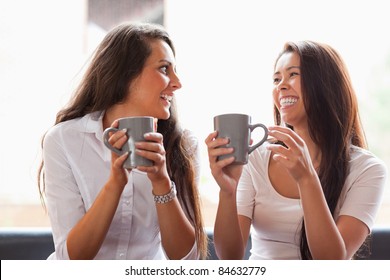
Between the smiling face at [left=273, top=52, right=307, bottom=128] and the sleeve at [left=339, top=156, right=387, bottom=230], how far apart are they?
20 centimetres

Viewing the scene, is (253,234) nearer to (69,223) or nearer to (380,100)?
(69,223)

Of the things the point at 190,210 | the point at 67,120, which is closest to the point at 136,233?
the point at 190,210

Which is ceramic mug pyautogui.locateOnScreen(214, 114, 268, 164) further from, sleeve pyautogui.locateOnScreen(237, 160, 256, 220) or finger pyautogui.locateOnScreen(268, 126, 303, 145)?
sleeve pyautogui.locateOnScreen(237, 160, 256, 220)

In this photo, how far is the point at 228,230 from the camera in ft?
3.67

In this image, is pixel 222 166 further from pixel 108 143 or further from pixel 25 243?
pixel 25 243

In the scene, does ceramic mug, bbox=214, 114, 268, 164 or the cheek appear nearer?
ceramic mug, bbox=214, 114, 268, 164

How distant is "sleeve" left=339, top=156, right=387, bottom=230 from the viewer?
3.89ft

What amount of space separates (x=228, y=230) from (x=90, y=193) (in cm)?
34

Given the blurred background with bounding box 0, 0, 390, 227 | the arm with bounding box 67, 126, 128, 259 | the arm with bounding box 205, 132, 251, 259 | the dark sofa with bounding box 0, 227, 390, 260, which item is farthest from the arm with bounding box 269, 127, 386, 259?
the blurred background with bounding box 0, 0, 390, 227

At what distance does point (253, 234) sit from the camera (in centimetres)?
131

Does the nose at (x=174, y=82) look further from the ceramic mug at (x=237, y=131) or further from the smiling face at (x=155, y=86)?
the ceramic mug at (x=237, y=131)

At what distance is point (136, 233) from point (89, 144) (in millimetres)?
249

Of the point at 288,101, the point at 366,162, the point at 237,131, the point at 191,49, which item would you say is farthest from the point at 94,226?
the point at 191,49

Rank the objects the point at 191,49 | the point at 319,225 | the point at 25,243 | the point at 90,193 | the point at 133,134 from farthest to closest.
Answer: the point at 191,49 < the point at 25,243 < the point at 90,193 < the point at 319,225 < the point at 133,134
